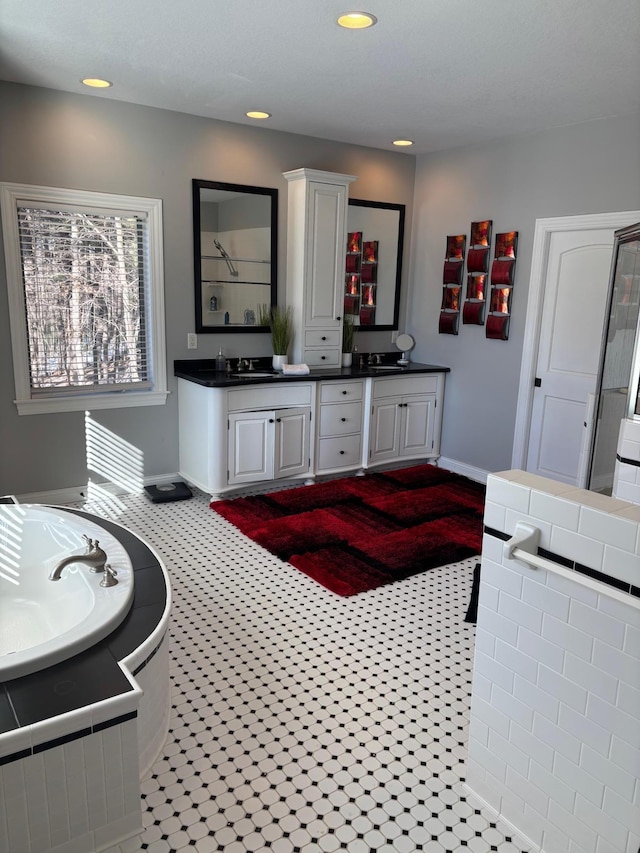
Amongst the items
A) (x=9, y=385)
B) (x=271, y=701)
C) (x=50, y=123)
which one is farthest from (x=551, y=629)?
(x=50, y=123)

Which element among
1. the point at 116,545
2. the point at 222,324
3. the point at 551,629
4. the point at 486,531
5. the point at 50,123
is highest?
the point at 50,123

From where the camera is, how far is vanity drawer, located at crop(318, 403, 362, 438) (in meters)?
4.87

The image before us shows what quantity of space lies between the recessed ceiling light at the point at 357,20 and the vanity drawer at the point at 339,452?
2.80 meters

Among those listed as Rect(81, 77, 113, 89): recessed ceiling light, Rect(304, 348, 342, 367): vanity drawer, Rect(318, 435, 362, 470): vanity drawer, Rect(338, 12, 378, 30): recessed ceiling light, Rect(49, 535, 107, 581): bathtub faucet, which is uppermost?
Rect(81, 77, 113, 89): recessed ceiling light

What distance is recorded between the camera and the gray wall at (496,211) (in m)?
4.10

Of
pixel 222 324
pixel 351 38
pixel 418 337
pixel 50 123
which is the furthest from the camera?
pixel 418 337

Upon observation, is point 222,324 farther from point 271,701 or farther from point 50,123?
point 271,701

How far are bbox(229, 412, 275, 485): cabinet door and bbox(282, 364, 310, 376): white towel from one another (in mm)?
367

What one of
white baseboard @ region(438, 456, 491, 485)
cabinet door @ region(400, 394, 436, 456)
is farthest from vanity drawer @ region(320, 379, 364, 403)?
white baseboard @ region(438, 456, 491, 485)

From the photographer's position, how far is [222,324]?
4.79m

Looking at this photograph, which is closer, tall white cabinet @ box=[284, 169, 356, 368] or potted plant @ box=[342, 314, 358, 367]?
tall white cabinet @ box=[284, 169, 356, 368]

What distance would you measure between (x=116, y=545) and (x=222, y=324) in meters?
2.51

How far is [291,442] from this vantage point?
473 cm

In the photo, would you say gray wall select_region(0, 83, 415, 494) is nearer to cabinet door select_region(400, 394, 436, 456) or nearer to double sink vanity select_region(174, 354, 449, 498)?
double sink vanity select_region(174, 354, 449, 498)
